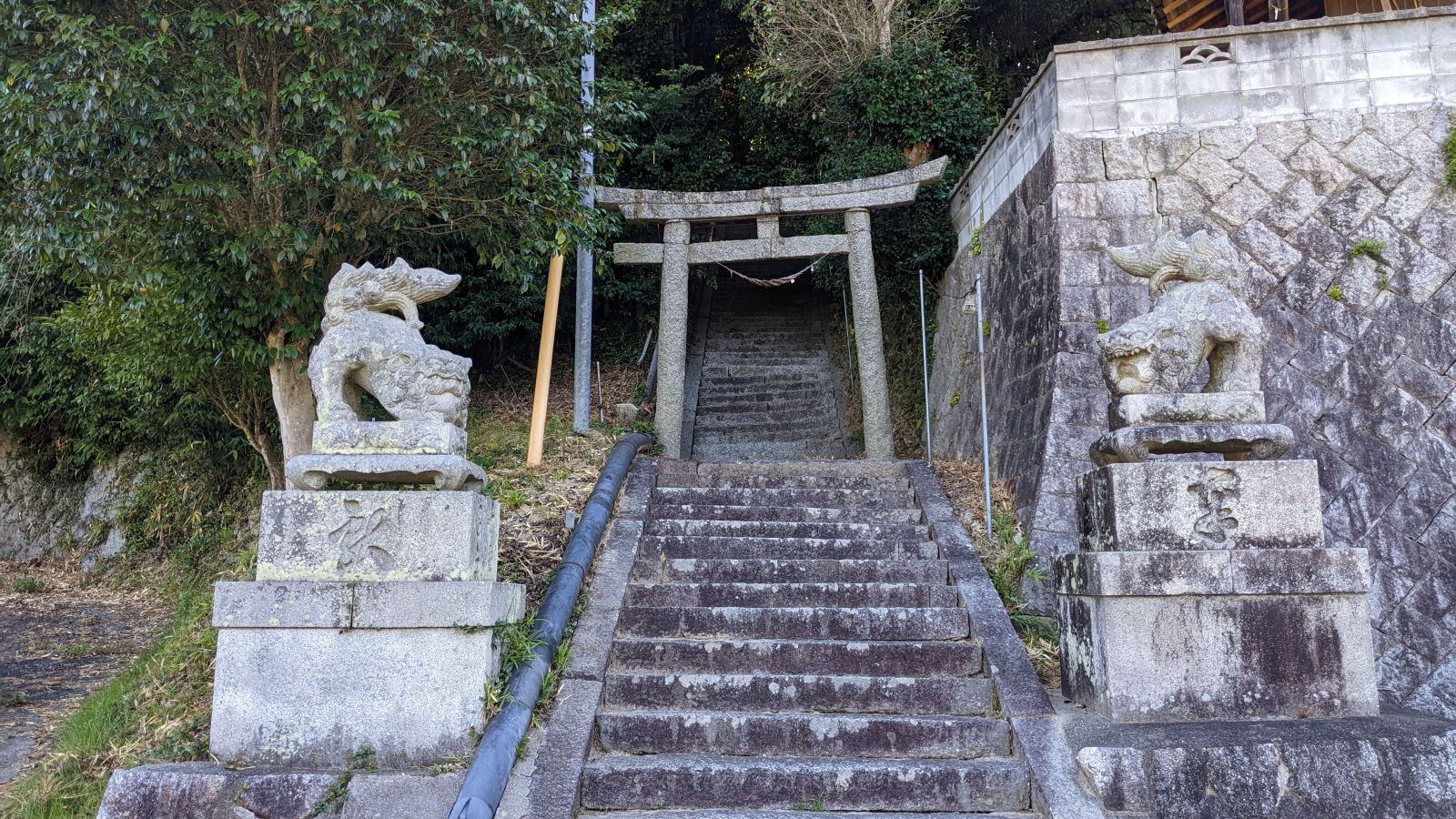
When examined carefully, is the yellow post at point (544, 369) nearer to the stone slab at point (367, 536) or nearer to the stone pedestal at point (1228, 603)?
the stone slab at point (367, 536)

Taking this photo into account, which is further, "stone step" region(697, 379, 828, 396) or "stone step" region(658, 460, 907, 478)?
"stone step" region(697, 379, 828, 396)

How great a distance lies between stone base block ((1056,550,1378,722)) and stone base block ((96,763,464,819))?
2.97 meters

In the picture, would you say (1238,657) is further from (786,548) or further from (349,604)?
(349,604)

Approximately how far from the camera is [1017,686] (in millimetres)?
4602

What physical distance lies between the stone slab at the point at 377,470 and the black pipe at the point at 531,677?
3.25 ft

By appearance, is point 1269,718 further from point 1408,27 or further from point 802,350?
point 802,350

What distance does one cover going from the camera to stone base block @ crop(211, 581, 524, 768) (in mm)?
3998

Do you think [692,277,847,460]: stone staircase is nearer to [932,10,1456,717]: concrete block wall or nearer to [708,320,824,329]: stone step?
[708,320,824,329]: stone step

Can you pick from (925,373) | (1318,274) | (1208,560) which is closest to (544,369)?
(925,373)

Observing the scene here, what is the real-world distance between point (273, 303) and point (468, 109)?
6.64ft

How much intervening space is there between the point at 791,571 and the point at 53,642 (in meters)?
6.81

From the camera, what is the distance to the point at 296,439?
7090 mm

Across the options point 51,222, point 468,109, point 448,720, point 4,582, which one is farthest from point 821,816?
point 4,582

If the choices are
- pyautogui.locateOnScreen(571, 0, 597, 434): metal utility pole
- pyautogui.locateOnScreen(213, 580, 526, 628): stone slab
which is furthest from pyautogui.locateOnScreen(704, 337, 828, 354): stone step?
pyautogui.locateOnScreen(213, 580, 526, 628): stone slab
